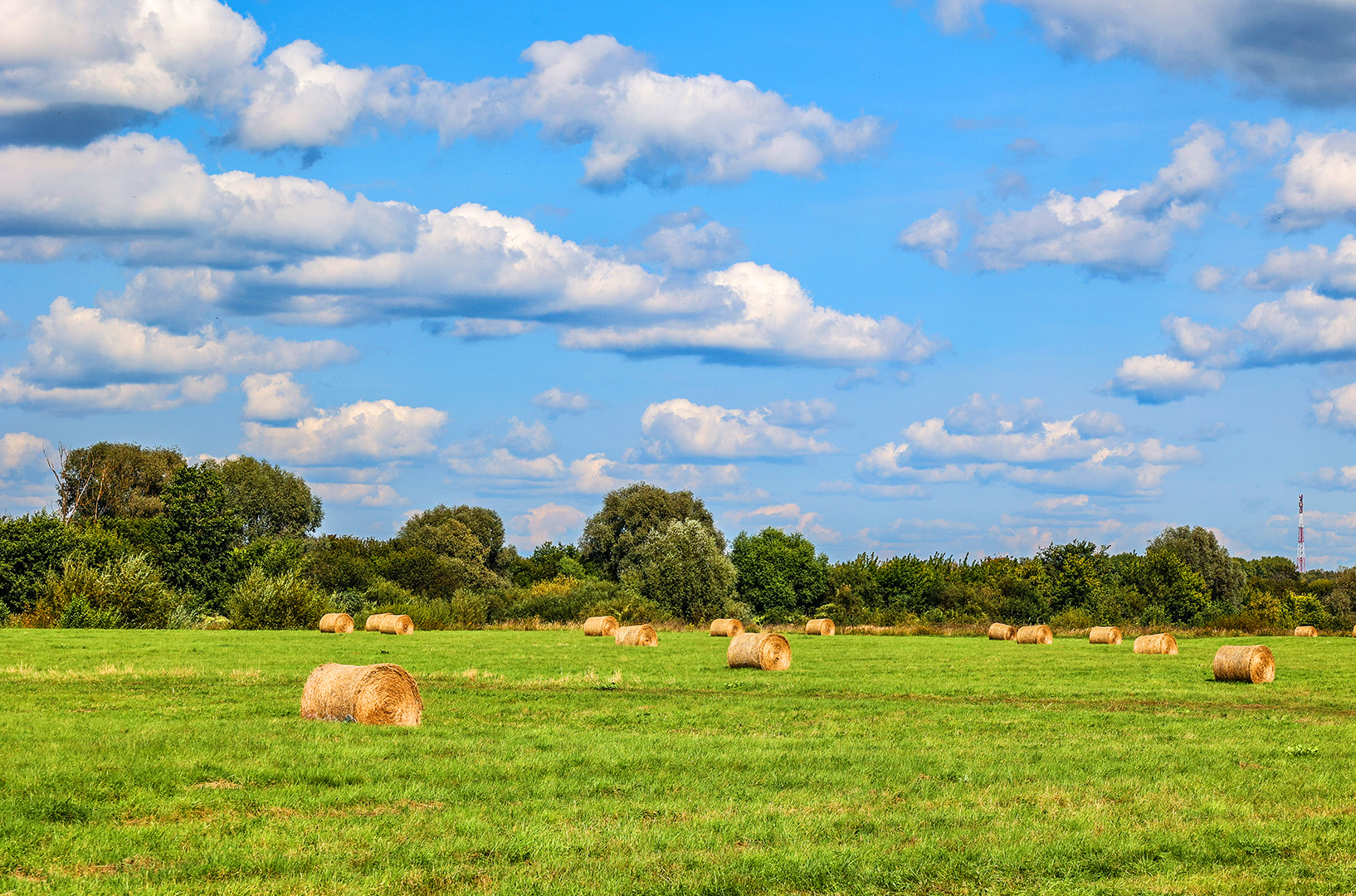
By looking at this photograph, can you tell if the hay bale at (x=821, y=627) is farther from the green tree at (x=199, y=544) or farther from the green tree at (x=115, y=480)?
the green tree at (x=115, y=480)

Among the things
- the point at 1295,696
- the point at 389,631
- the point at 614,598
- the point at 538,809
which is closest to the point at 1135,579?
the point at 614,598

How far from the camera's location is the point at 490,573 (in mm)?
108438

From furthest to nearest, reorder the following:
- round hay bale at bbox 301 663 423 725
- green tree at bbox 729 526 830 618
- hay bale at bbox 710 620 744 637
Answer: green tree at bbox 729 526 830 618 → hay bale at bbox 710 620 744 637 → round hay bale at bbox 301 663 423 725

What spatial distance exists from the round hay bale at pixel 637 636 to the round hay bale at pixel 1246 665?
2249 cm

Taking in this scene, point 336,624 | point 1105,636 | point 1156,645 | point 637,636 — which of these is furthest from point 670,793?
point 1105,636

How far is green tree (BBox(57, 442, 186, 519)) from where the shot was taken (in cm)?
9394

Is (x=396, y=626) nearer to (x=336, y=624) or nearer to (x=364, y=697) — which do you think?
(x=336, y=624)

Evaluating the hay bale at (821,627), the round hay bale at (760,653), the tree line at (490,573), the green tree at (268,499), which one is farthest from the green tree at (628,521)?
the round hay bale at (760,653)

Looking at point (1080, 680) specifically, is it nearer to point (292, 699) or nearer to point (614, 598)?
point (292, 699)

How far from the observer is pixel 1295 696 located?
2461cm

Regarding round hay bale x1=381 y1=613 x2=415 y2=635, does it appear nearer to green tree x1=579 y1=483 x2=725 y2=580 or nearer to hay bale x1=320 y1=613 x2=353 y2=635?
hay bale x1=320 y1=613 x2=353 y2=635

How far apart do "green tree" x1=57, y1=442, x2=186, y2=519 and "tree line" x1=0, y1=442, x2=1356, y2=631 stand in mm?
167

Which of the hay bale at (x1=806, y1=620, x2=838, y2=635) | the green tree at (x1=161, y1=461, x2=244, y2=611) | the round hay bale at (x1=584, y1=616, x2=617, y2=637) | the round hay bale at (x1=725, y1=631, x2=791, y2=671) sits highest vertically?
the green tree at (x1=161, y1=461, x2=244, y2=611)

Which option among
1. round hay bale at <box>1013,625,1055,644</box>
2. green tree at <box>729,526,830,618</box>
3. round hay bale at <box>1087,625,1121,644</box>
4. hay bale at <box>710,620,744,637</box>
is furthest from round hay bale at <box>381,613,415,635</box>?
green tree at <box>729,526,830,618</box>
